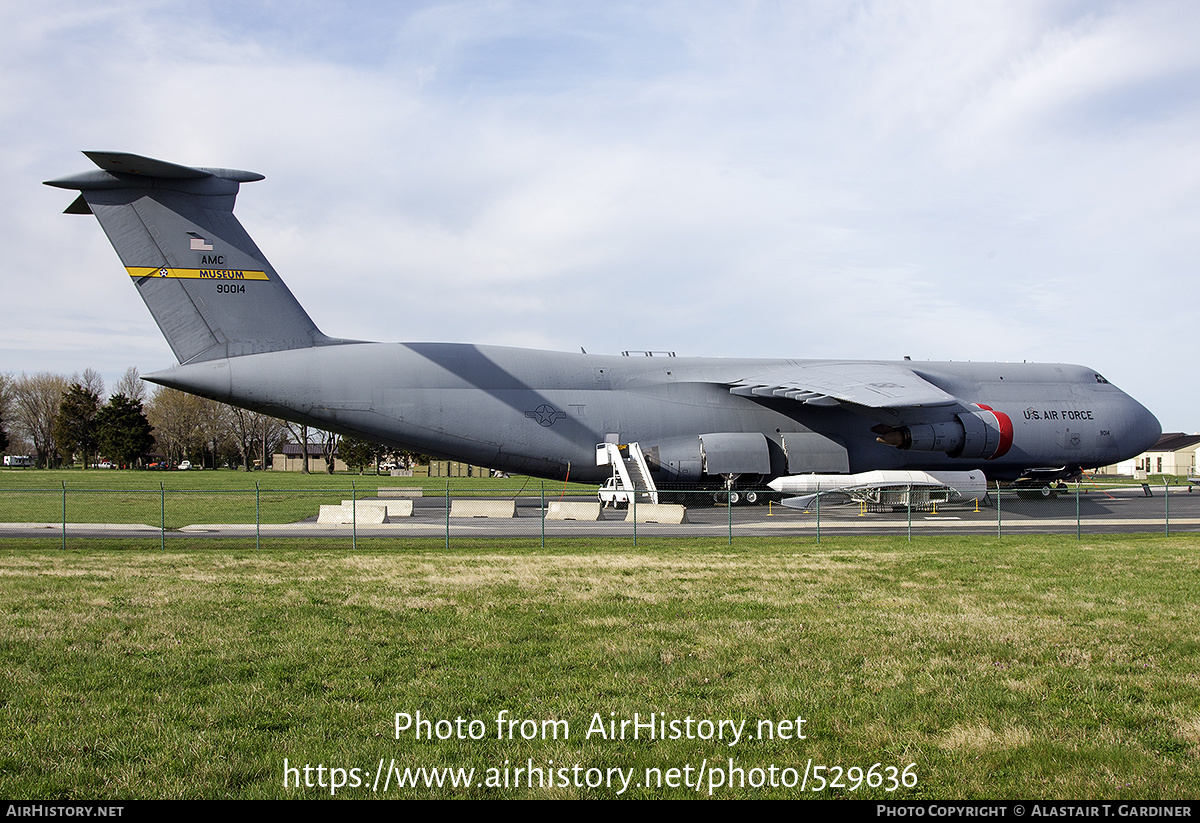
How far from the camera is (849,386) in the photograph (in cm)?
2558

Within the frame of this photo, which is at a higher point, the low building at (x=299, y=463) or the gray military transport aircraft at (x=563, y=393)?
the gray military transport aircraft at (x=563, y=393)

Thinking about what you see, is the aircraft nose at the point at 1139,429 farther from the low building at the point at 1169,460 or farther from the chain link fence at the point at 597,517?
the low building at the point at 1169,460

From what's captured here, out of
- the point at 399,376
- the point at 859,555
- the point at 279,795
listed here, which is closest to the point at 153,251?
the point at 399,376

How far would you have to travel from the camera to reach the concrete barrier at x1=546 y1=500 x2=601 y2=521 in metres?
24.4

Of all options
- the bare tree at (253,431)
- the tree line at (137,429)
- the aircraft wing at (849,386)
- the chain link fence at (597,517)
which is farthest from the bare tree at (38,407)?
the aircraft wing at (849,386)


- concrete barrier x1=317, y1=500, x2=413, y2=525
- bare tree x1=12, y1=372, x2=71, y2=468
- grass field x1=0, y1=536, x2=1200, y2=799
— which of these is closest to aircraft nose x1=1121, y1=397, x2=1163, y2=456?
grass field x1=0, y1=536, x2=1200, y2=799

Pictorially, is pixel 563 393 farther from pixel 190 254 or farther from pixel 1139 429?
pixel 1139 429

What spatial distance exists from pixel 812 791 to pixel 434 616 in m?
5.57

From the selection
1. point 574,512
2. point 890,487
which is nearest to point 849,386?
point 890,487

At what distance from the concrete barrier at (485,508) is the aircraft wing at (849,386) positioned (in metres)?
7.97

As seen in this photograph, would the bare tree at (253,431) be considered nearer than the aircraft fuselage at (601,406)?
No

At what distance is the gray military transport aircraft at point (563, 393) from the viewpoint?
21.4m

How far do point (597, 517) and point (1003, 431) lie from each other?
13140mm

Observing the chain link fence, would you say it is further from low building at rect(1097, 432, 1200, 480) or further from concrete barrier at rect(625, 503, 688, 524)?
low building at rect(1097, 432, 1200, 480)
